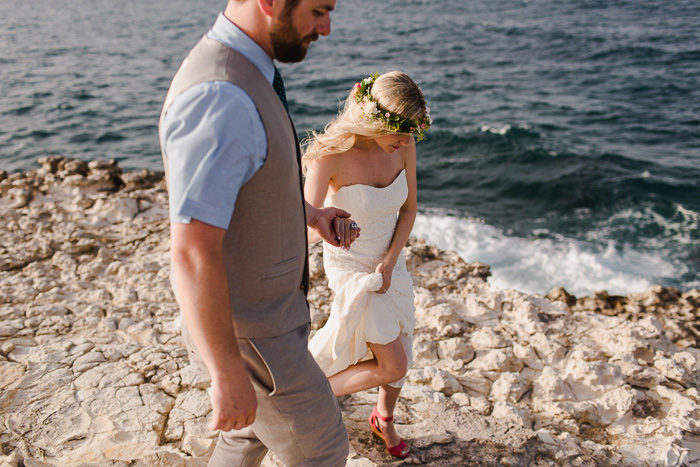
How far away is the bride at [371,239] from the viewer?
8.48 ft

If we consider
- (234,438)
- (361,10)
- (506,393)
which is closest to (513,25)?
(361,10)

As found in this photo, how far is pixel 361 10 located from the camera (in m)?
27.7

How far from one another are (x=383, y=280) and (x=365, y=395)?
0.91 m

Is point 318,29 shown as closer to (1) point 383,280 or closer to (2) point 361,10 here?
(1) point 383,280

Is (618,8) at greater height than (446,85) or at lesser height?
greater

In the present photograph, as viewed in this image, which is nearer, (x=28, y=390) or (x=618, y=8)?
(x=28, y=390)

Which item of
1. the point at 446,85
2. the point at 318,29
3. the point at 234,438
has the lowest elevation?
the point at 446,85

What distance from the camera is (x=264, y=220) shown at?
57.8 inches

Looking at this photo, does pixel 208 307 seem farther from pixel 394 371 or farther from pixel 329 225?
pixel 394 371

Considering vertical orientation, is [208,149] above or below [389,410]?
above

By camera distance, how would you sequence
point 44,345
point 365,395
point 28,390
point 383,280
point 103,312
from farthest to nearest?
point 103,312 → point 44,345 → point 365,395 → point 28,390 → point 383,280

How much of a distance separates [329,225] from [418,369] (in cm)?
168

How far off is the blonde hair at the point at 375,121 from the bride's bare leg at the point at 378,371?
101 centimetres

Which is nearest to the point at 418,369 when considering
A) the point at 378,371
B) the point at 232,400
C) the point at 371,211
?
the point at 378,371
